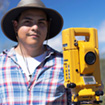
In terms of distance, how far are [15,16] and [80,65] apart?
1.09m

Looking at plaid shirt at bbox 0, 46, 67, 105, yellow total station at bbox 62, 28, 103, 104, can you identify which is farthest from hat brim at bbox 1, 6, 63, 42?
plaid shirt at bbox 0, 46, 67, 105

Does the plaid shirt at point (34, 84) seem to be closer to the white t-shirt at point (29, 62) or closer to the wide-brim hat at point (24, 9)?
the white t-shirt at point (29, 62)

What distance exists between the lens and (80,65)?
2588 millimetres

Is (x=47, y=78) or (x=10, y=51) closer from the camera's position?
(x=47, y=78)

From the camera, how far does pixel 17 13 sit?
2713 mm

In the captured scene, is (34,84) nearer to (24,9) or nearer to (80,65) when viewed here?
(80,65)

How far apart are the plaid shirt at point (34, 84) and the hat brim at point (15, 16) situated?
0.48 meters

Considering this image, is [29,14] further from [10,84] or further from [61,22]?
[10,84]

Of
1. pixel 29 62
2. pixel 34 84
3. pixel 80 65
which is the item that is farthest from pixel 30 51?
pixel 80 65

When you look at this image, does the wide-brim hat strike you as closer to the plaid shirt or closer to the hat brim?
the hat brim

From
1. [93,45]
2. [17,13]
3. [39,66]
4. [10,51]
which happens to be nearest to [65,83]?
[39,66]

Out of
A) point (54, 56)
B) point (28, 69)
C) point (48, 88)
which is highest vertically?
point (54, 56)

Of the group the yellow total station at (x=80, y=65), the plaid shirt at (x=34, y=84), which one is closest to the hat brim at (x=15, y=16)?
the yellow total station at (x=80, y=65)

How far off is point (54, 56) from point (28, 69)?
406mm
